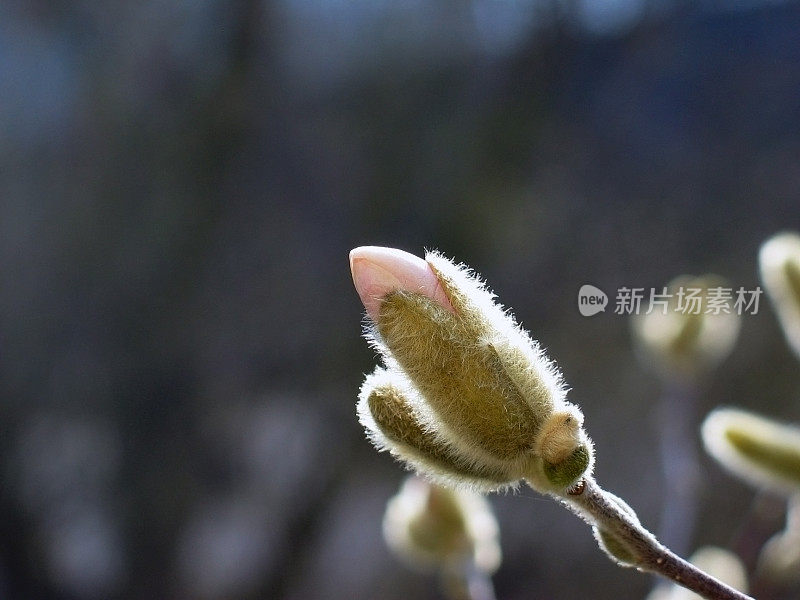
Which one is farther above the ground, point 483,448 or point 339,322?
point 483,448

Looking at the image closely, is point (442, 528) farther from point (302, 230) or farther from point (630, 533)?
point (302, 230)

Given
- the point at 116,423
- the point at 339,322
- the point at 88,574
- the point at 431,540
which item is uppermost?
the point at 431,540

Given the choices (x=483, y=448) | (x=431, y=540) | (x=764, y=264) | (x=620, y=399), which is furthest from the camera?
(x=620, y=399)

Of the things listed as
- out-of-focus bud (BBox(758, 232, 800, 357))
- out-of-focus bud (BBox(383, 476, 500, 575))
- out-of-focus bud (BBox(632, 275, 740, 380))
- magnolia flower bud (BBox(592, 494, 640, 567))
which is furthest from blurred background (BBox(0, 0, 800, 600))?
magnolia flower bud (BBox(592, 494, 640, 567))

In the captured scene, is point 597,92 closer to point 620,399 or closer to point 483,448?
point 620,399

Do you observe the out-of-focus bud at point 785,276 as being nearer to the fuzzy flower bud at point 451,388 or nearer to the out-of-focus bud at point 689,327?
the out-of-focus bud at point 689,327

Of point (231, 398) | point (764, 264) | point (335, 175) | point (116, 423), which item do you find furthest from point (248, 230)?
point (764, 264)
